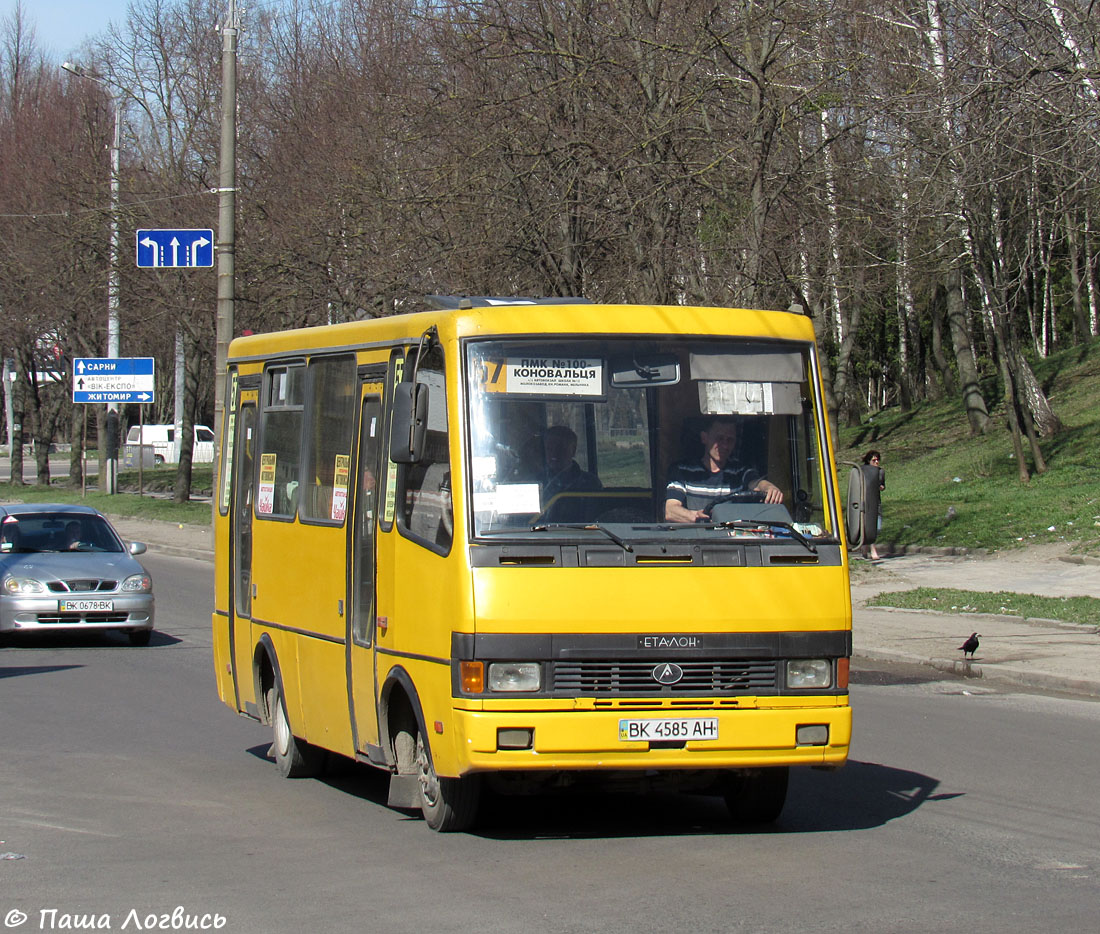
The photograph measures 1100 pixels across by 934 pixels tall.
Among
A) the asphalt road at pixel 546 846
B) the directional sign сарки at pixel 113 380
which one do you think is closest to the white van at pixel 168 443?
the directional sign сарки at pixel 113 380

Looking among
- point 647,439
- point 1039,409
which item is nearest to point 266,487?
point 647,439

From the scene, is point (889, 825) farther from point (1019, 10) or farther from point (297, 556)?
point (1019, 10)

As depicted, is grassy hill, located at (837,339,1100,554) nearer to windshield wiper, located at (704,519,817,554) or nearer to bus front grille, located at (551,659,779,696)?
windshield wiper, located at (704,519,817,554)

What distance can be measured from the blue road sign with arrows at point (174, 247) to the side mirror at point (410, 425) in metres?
15.7

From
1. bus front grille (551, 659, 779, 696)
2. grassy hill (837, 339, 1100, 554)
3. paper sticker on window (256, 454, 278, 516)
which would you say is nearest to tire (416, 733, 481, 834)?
bus front grille (551, 659, 779, 696)

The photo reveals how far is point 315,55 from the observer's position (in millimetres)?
36094

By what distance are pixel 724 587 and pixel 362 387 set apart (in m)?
2.44

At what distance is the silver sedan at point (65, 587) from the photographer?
53.4 ft

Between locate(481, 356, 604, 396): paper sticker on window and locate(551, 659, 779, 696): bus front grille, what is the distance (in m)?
1.35

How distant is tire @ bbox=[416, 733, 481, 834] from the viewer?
7.38 meters

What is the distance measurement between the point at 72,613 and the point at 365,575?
9300mm

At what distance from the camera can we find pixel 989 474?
3234 centimetres

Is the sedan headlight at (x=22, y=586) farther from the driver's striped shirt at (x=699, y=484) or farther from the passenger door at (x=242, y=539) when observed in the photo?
the driver's striped shirt at (x=699, y=484)

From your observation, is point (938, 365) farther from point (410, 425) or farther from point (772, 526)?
point (410, 425)
